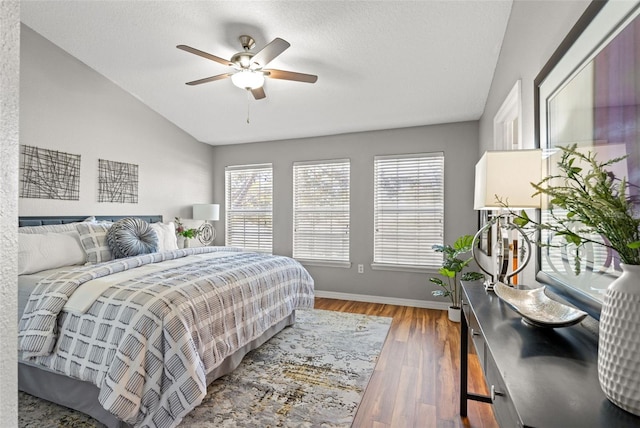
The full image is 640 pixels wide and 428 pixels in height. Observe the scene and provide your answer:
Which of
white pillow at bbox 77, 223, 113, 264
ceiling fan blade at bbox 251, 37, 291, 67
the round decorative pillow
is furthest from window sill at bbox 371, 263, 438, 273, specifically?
white pillow at bbox 77, 223, 113, 264

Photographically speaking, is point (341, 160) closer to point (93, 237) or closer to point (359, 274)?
point (359, 274)

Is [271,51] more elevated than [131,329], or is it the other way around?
[271,51]

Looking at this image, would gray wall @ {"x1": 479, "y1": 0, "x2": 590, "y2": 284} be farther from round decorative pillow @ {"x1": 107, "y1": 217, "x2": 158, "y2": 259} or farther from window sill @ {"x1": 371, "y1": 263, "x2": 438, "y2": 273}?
round decorative pillow @ {"x1": 107, "y1": 217, "x2": 158, "y2": 259}

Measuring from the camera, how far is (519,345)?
96cm

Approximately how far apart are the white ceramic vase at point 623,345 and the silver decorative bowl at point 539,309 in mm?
335

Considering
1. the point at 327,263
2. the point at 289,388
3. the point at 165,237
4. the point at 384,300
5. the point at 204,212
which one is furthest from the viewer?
the point at 204,212

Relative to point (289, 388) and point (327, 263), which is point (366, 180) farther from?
point (289, 388)

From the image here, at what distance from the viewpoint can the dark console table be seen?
0.63 metres

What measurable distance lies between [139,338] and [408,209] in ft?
11.1

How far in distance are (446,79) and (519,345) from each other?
2.87 metres

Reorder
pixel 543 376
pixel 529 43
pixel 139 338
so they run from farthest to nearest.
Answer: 1. pixel 529 43
2. pixel 139 338
3. pixel 543 376

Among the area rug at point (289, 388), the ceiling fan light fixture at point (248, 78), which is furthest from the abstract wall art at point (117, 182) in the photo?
the area rug at point (289, 388)

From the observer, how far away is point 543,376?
0.78 metres

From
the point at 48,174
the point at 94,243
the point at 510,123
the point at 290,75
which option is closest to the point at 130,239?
the point at 94,243
